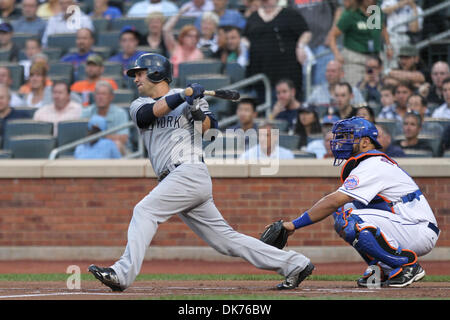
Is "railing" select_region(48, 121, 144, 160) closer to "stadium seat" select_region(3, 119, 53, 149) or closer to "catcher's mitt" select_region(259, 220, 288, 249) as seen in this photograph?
"stadium seat" select_region(3, 119, 53, 149)

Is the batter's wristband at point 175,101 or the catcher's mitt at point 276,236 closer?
the batter's wristband at point 175,101

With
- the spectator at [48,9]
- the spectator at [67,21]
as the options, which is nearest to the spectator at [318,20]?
the spectator at [67,21]

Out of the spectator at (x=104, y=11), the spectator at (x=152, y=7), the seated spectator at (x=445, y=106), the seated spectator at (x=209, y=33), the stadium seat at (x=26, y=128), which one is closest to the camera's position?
the seated spectator at (x=445, y=106)

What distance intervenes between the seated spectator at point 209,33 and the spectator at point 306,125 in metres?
2.40

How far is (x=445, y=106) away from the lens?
10.6m

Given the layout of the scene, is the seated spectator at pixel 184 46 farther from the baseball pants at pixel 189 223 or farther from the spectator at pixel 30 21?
the baseball pants at pixel 189 223

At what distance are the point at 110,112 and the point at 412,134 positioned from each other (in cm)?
415

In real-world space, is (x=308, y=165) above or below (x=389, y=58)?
below

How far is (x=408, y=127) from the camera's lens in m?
10.2

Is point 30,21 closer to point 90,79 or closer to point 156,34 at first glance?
point 156,34

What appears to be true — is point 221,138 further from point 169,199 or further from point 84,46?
point 169,199

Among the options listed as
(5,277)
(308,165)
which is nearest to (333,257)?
(308,165)

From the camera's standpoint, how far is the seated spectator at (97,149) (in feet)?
36.3

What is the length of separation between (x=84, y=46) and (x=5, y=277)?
18.7 feet
